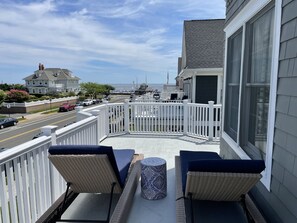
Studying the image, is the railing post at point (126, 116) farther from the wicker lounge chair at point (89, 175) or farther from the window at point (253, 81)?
the wicker lounge chair at point (89, 175)

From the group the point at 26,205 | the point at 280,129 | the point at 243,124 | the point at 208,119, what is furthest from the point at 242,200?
the point at 208,119

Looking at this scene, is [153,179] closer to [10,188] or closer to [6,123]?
[10,188]

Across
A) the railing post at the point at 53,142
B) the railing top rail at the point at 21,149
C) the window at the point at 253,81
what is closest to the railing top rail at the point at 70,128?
the railing post at the point at 53,142

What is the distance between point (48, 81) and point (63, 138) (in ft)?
221

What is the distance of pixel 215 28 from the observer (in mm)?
11961

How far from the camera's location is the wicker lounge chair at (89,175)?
2.35 meters

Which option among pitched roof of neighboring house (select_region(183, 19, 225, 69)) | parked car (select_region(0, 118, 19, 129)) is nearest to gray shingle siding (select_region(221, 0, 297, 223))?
pitched roof of neighboring house (select_region(183, 19, 225, 69))

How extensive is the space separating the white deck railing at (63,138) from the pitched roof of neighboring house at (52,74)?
6447 cm

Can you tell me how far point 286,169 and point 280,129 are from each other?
0.33 m

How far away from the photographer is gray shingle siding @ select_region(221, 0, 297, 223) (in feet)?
5.60

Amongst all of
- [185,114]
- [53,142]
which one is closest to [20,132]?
[185,114]

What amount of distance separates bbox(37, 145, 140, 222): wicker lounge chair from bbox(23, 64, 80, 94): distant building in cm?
A: 6690

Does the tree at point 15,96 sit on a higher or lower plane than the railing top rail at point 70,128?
lower

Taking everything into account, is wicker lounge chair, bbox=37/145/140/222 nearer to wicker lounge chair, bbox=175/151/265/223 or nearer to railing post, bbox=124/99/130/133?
wicker lounge chair, bbox=175/151/265/223
